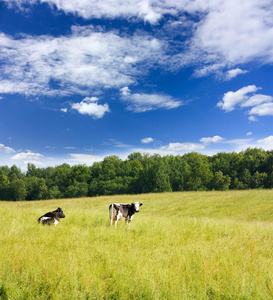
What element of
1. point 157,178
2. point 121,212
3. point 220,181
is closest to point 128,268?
point 121,212

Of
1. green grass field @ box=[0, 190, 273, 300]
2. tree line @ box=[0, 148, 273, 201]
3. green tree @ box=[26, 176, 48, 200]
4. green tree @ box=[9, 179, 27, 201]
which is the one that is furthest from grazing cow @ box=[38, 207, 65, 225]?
green tree @ box=[9, 179, 27, 201]

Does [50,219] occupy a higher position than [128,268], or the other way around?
[50,219]

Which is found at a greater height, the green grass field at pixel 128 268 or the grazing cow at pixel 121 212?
the grazing cow at pixel 121 212

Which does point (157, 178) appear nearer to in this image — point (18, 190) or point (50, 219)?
point (18, 190)

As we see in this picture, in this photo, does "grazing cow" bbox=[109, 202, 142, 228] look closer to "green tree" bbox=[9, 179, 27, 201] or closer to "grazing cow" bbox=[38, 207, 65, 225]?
"grazing cow" bbox=[38, 207, 65, 225]

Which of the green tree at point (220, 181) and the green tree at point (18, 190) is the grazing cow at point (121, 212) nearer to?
the green tree at point (220, 181)

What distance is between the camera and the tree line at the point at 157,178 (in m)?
69.9

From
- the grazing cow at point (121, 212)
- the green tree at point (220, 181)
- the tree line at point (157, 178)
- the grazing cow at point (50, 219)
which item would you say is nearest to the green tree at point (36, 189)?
the tree line at point (157, 178)

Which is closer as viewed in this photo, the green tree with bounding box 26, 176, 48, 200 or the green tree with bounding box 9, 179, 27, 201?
the green tree with bounding box 9, 179, 27, 201

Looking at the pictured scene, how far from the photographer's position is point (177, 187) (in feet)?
254

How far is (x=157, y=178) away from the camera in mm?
71438

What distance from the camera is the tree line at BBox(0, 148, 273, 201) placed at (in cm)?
6988

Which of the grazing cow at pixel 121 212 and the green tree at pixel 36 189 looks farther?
the green tree at pixel 36 189

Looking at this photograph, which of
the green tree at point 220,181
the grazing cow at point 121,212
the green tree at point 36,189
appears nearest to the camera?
the grazing cow at point 121,212
